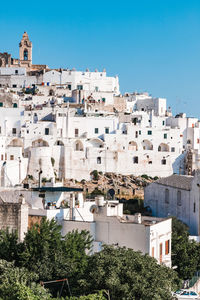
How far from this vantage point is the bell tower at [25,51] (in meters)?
84.9

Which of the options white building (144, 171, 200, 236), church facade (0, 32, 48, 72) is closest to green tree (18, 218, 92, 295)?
white building (144, 171, 200, 236)

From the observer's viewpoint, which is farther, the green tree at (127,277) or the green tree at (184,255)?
the green tree at (184,255)

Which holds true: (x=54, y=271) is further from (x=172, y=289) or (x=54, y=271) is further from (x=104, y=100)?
(x=104, y=100)

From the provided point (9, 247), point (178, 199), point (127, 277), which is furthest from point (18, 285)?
point (178, 199)

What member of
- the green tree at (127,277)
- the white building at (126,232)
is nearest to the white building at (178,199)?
the white building at (126,232)

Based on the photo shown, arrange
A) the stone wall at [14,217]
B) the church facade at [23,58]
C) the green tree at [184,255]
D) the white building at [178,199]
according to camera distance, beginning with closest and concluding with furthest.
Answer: the stone wall at [14,217] → the green tree at [184,255] → the white building at [178,199] → the church facade at [23,58]

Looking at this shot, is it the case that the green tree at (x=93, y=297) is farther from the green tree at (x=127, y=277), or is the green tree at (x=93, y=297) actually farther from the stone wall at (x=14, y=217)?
the stone wall at (x=14, y=217)

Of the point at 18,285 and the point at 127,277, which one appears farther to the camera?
the point at 127,277

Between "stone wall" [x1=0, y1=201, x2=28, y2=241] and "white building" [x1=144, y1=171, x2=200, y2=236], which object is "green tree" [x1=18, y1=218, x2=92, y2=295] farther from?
"white building" [x1=144, y1=171, x2=200, y2=236]

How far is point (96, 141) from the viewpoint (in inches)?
2537

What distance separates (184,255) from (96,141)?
3246cm

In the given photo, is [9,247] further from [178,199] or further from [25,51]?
[25,51]

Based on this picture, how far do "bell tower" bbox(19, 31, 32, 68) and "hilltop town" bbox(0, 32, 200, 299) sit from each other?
15.8 feet

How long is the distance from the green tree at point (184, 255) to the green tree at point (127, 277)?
7088mm
